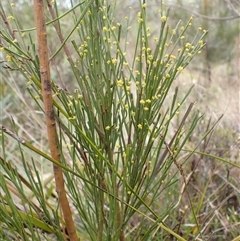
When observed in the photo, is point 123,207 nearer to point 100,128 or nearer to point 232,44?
point 100,128

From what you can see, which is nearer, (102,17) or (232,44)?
(102,17)

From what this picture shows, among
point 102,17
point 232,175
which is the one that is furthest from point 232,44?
point 102,17

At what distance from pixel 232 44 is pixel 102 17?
3579 mm

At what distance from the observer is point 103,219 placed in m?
0.76

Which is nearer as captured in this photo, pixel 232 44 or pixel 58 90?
pixel 58 90

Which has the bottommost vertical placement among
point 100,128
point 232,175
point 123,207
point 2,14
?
point 232,175

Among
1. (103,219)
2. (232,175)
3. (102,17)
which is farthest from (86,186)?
(232,175)

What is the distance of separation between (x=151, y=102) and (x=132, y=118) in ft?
0.14

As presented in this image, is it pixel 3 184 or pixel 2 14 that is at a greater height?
pixel 2 14

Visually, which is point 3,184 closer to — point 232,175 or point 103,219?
point 103,219

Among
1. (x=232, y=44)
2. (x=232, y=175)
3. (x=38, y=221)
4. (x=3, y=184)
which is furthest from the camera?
(x=232, y=44)

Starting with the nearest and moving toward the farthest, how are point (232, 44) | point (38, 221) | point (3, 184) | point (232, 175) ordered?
point (3, 184), point (38, 221), point (232, 175), point (232, 44)

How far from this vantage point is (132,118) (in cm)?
73

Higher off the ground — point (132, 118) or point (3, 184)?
point (132, 118)
